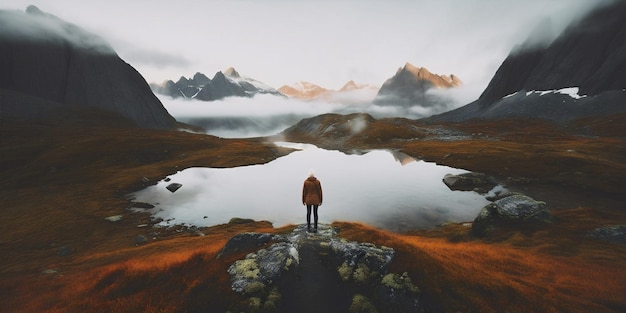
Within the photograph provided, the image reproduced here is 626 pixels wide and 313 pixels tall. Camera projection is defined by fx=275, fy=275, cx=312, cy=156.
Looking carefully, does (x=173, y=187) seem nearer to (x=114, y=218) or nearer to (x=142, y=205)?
(x=142, y=205)

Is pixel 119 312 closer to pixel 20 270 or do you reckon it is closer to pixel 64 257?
pixel 20 270

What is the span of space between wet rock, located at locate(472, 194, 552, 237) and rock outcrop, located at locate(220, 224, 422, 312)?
17680mm

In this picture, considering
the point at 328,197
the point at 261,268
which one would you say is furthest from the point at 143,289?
the point at 328,197

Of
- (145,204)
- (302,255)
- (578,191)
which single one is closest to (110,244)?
(145,204)

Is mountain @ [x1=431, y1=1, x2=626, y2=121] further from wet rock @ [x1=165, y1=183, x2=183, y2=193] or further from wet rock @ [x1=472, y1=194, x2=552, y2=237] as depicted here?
wet rock @ [x1=165, y1=183, x2=183, y2=193]

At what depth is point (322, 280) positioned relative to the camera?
14.2 meters

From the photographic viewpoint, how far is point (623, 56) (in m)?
159

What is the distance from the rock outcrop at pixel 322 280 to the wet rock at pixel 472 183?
40.3 m

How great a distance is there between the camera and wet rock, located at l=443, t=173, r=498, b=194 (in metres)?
48.7

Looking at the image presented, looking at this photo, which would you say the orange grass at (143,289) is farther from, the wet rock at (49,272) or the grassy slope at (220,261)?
the wet rock at (49,272)

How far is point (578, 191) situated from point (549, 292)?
40677 millimetres

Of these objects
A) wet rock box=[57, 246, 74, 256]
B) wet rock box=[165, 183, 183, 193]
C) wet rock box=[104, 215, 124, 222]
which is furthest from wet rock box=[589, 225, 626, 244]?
wet rock box=[165, 183, 183, 193]

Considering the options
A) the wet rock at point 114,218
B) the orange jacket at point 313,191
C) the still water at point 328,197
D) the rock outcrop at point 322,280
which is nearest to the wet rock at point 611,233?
the still water at point 328,197

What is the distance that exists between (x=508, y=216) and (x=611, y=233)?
23.5 ft
